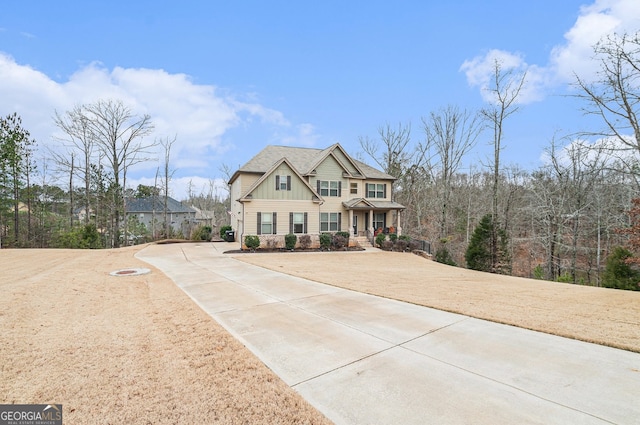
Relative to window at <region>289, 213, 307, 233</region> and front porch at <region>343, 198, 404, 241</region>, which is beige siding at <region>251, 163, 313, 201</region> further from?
front porch at <region>343, 198, 404, 241</region>

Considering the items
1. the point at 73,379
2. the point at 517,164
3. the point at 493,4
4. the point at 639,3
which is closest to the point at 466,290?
the point at 73,379

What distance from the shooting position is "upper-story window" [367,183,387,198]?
26.4 m

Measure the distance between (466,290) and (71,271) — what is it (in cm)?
1394

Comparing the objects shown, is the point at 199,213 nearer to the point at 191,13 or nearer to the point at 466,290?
the point at 191,13

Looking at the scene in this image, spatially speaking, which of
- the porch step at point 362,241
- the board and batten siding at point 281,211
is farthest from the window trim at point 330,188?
the porch step at point 362,241

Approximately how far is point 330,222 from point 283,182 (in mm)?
5437

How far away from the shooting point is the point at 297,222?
858 inches

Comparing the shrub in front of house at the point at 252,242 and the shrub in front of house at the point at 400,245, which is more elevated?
the shrub in front of house at the point at 252,242

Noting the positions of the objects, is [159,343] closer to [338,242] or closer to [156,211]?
[338,242]

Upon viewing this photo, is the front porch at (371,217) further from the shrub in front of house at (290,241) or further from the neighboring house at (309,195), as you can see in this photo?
the shrub in front of house at (290,241)

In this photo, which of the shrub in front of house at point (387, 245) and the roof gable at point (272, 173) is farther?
the shrub in front of house at point (387, 245)

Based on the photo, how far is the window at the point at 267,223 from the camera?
67.9ft

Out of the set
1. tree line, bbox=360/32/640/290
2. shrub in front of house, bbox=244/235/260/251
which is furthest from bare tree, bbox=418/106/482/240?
shrub in front of house, bbox=244/235/260/251

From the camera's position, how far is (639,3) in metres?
12.0
